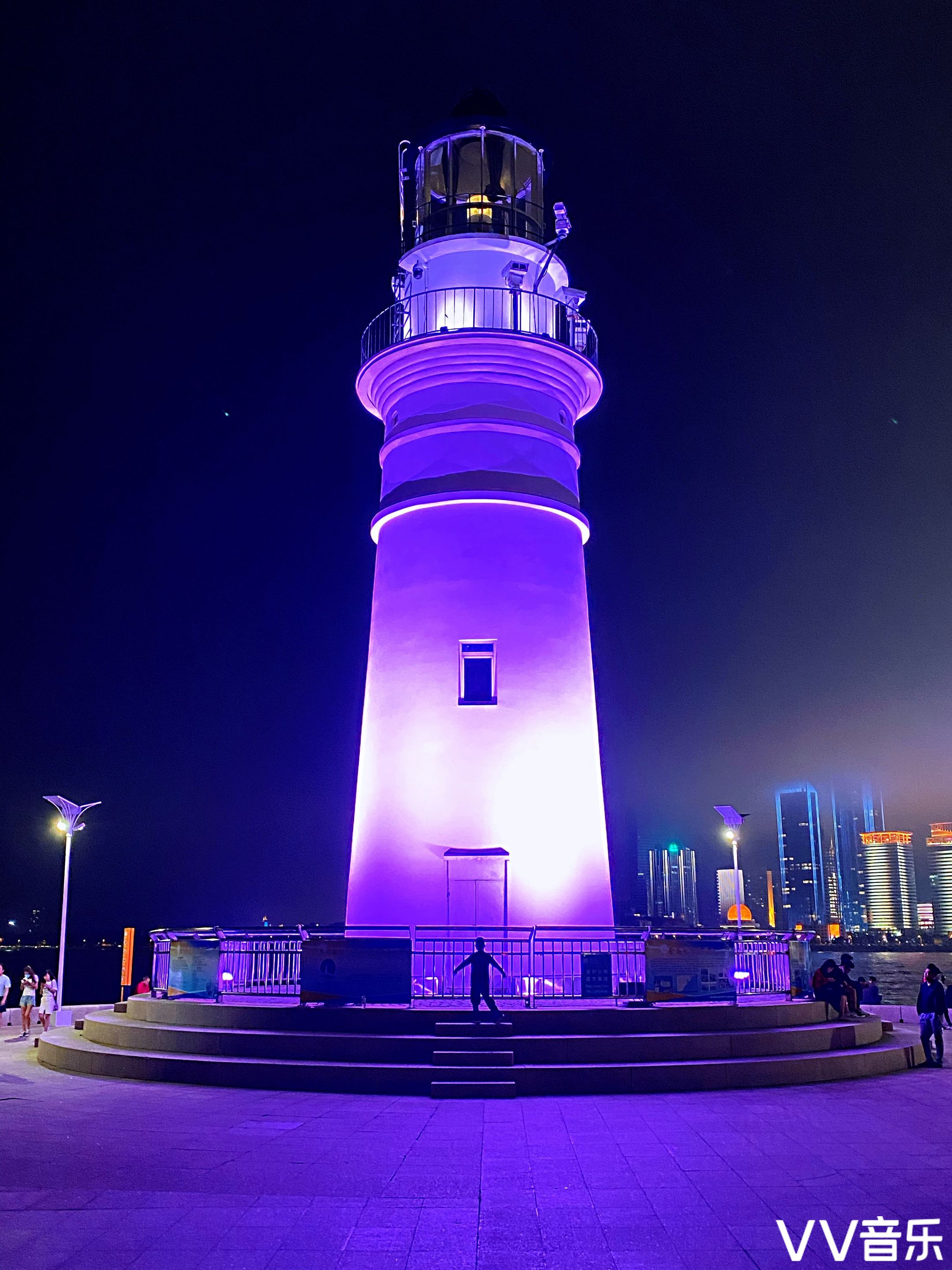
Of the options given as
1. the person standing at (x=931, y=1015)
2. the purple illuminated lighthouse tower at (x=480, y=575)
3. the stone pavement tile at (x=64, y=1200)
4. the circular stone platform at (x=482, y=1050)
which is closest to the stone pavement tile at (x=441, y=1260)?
the stone pavement tile at (x=64, y=1200)

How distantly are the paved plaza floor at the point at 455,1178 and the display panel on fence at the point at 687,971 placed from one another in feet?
7.45

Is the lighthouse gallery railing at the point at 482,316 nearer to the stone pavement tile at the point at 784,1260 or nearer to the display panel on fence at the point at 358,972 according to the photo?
the display panel on fence at the point at 358,972

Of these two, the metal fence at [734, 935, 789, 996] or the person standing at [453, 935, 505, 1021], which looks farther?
the metal fence at [734, 935, 789, 996]

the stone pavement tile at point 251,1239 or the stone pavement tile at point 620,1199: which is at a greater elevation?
the stone pavement tile at point 251,1239

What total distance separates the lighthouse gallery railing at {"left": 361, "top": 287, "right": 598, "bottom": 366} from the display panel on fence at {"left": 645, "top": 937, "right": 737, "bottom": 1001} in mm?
11136

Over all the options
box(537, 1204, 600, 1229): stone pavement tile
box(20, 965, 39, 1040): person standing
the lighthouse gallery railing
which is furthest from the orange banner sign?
box(537, 1204, 600, 1229): stone pavement tile

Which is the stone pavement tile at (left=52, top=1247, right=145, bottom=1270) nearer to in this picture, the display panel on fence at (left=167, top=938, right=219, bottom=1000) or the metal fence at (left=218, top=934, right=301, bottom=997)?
the display panel on fence at (left=167, top=938, right=219, bottom=1000)

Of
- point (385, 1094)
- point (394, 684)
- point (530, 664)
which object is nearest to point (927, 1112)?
point (385, 1094)

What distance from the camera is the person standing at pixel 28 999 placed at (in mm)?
22531

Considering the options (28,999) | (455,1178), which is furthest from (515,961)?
(28,999)

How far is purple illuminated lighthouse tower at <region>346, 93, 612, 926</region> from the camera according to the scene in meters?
19.3

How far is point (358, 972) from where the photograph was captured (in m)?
15.8

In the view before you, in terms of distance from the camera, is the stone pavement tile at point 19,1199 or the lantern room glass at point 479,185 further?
the lantern room glass at point 479,185

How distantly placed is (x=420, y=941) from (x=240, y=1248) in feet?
32.9
